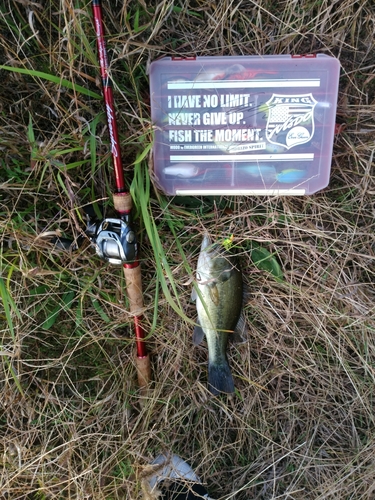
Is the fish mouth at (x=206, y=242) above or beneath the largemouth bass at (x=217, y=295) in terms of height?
above

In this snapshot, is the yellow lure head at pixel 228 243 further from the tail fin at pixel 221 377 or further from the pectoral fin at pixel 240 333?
the tail fin at pixel 221 377

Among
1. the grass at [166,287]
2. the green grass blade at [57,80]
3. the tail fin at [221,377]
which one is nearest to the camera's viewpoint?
the green grass blade at [57,80]

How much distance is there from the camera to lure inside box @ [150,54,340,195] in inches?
49.6

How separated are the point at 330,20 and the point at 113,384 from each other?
5.40 feet

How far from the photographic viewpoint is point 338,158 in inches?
55.5

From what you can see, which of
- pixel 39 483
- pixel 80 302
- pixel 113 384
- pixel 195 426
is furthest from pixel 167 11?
pixel 39 483

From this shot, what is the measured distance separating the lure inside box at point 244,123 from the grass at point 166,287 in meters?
0.08

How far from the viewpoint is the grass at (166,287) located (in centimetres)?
128

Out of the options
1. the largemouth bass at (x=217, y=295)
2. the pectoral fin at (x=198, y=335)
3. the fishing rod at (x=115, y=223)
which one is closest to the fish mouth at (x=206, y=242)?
the largemouth bass at (x=217, y=295)

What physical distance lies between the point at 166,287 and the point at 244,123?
650 mm

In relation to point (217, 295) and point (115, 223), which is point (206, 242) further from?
point (115, 223)

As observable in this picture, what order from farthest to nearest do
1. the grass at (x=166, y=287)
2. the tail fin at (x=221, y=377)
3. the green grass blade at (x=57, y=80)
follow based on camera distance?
the tail fin at (x=221, y=377) → the grass at (x=166, y=287) → the green grass blade at (x=57, y=80)

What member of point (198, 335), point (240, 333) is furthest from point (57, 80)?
point (240, 333)

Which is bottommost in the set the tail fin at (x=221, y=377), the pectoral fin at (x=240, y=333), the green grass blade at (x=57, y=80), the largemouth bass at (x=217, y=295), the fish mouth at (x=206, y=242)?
the tail fin at (x=221, y=377)
